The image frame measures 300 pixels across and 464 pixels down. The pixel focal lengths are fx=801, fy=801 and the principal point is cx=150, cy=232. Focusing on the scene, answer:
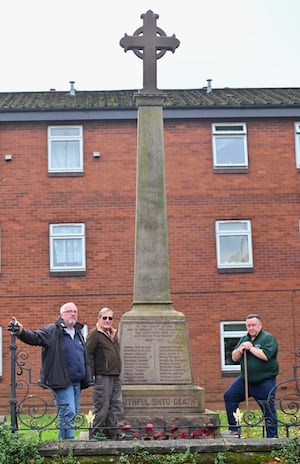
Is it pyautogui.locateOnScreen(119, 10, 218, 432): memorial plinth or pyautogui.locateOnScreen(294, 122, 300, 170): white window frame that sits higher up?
pyautogui.locateOnScreen(294, 122, 300, 170): white window frame

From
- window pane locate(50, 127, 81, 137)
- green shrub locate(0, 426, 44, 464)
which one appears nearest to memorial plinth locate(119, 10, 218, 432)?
green shrub locate(0, 426, 44, 464)

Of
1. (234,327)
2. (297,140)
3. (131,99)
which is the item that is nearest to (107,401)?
(234,327)

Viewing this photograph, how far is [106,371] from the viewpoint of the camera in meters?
8.91

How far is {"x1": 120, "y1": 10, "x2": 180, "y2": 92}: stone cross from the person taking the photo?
1079 centimetres

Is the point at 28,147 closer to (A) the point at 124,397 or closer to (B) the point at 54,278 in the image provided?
(B) the point at 54,278

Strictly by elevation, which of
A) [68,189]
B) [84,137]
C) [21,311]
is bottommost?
[21,311]

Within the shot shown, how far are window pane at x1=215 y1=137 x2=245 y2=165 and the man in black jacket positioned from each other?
46.4 feet

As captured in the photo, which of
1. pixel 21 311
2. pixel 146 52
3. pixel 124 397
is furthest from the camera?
pixel 21 311

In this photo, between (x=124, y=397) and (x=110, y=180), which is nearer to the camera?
(x=124, y=397)

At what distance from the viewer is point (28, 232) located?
21.8m

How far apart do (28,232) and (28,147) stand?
2.38 metres

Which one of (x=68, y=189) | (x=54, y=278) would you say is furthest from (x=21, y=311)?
(x=68, y=189)

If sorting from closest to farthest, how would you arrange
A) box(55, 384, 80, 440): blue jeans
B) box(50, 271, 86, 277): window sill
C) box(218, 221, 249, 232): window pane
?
box(55, 384, 80, 440): blue jeans < box(50, 271, 86, 277): window sill < box(218, 221, 249, 232): window pane

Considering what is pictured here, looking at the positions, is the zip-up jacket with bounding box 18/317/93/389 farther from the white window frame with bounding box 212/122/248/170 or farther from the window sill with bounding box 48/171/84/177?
the white window frame with bounding box 212/122/248/170
